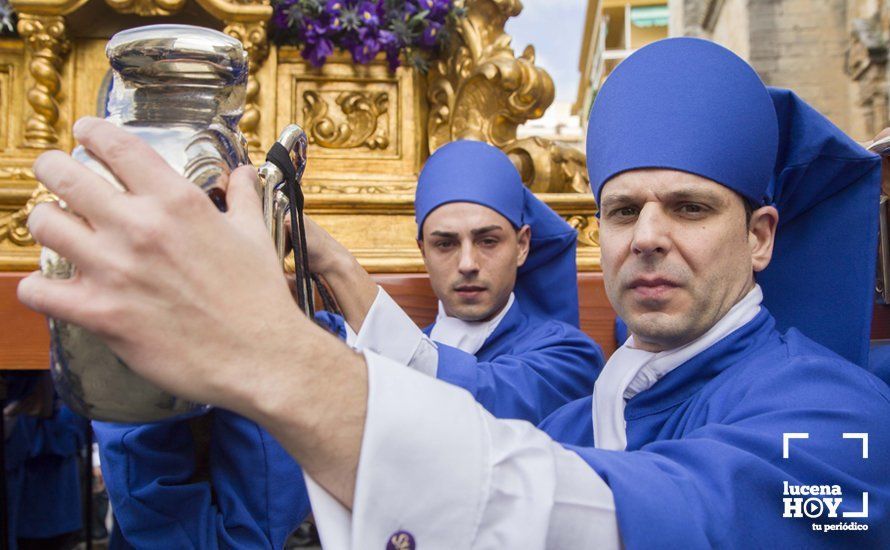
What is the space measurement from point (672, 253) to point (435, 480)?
2.35ft

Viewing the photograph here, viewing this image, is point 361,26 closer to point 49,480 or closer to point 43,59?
point 43,59

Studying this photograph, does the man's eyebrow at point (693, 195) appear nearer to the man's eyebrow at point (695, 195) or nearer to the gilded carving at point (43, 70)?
the man's eyebrow at point (695, 195)

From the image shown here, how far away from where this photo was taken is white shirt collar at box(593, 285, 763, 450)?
1.29m

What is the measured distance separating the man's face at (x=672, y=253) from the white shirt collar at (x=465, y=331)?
1.18 metres

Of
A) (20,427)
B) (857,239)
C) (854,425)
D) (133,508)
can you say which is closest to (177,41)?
(133,508)

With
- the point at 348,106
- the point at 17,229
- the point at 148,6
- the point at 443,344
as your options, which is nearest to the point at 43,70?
the point at 148,6

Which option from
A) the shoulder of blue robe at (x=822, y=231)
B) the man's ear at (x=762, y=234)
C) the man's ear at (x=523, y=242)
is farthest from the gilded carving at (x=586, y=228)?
the man's ear at (x=762, y=234)

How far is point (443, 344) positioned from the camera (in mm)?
1915

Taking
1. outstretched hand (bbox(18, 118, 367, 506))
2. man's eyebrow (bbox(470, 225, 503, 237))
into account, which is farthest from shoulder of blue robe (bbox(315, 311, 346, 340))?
outstretched hand (bbox(18, 118, 367, 506))

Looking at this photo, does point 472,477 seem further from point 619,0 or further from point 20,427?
point 619,0

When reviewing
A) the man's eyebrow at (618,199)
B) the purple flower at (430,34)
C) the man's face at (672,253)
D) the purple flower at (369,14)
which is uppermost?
the purple flower at (369,14)

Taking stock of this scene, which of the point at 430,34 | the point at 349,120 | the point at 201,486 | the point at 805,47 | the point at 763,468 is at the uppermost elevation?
the point at 805,47

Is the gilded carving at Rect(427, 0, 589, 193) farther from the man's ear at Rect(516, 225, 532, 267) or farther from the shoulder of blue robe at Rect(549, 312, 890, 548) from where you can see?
the shoulder of blue robe at Rect(549, 312, 890, 548)

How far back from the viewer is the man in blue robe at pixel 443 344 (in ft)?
3.75
